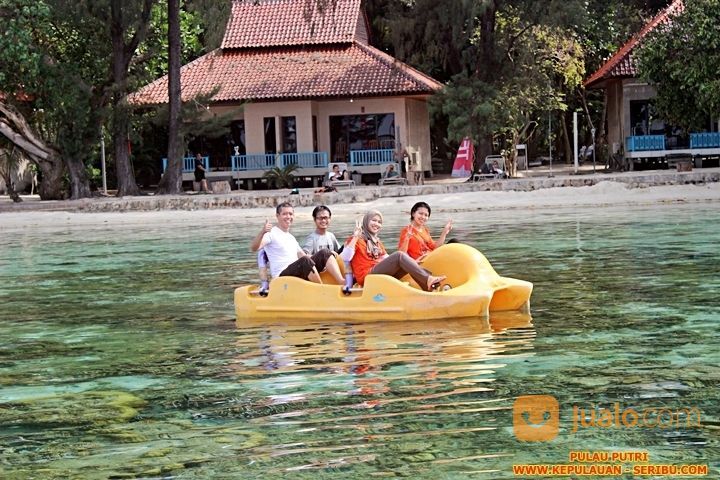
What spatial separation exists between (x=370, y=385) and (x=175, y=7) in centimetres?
2655

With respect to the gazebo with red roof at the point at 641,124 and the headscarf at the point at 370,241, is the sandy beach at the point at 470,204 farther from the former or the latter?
the headscarf at the point at 370,241

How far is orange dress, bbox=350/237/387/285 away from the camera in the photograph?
12367mm

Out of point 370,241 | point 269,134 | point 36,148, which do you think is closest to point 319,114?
point 269,134

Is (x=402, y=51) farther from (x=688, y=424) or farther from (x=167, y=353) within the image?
(x=688, y=424)

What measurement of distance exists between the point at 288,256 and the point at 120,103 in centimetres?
2266

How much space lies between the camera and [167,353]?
36.0 feet

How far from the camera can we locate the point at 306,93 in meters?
38.5

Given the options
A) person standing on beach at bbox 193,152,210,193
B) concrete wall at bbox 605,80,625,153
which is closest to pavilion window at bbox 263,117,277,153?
person standing on beach at bbox 193,152,210,193

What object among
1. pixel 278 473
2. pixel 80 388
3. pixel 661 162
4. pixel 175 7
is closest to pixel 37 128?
pixel 175 7

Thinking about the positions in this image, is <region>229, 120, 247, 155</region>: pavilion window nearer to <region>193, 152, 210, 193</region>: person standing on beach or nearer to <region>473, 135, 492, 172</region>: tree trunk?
<region>193, 152, 210, 193</region>: person standing on beach

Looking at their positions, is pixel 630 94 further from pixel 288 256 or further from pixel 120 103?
pixel 288 256

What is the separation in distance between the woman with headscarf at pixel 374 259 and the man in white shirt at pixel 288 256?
253mm

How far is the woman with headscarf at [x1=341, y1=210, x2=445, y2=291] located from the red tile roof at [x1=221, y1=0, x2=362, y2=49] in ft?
93.1

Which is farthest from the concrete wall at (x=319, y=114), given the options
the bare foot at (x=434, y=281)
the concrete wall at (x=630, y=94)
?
the bare foot at (x=434, y=281)
